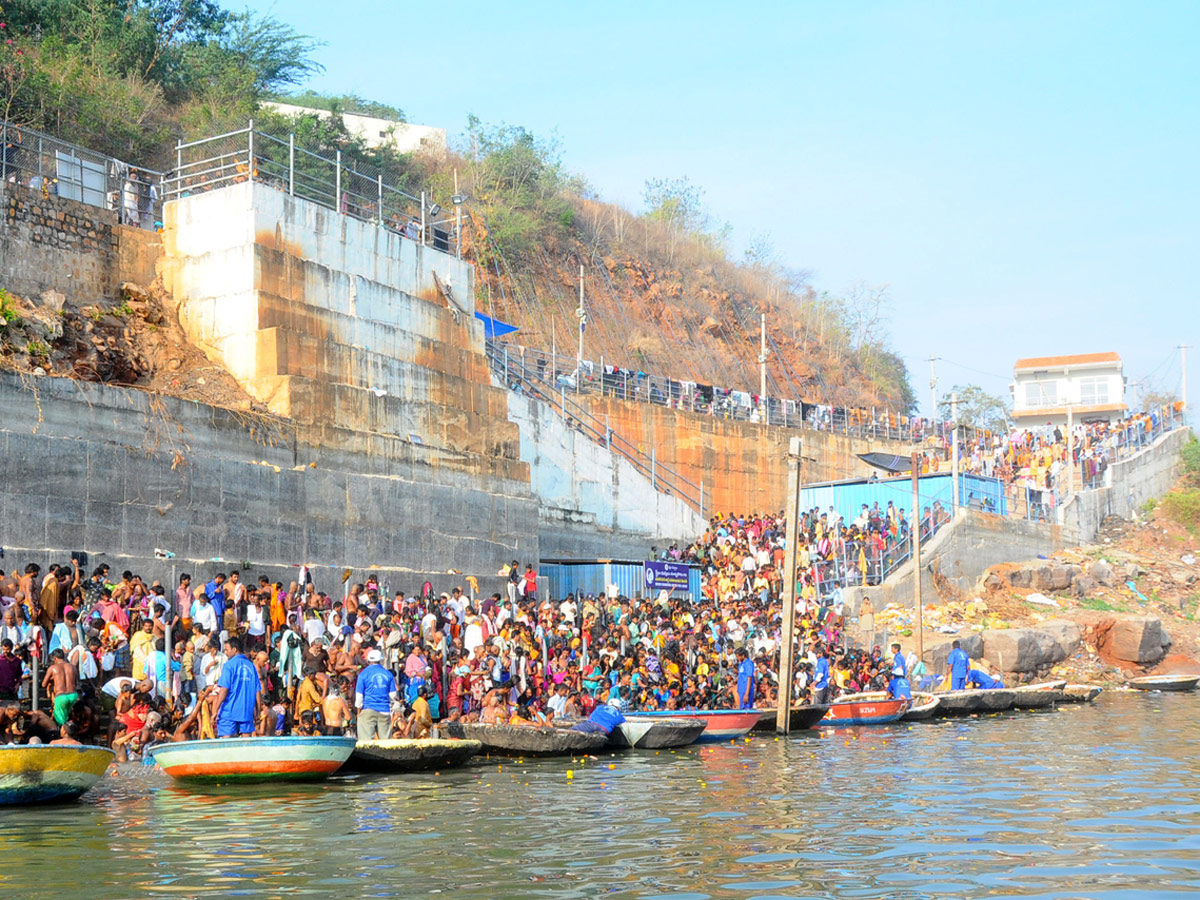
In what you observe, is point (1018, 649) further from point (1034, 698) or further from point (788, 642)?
point (788, 642)

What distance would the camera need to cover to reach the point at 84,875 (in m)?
10.3

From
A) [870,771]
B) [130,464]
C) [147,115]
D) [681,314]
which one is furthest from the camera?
[681,314]

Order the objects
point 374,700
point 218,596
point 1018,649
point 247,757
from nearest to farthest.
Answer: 1. point 247,757
2. point 374,700
3. point 218,596
4. point 1018,649

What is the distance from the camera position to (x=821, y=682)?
1134 inches

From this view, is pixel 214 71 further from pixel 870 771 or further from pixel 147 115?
pixel 870 771

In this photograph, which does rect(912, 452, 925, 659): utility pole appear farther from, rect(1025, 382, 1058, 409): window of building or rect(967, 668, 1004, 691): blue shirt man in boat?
rect(1025, 382, 1058, 409): window of building

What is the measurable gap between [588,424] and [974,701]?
1629 centimetres

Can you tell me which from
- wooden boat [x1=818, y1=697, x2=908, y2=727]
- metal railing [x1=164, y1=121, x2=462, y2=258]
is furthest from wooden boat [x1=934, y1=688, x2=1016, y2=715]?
metal railing [x1=164, y1=121, x2=462, y2=258]

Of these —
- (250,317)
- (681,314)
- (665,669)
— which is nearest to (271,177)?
(250,317)

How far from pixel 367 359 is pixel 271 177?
5617mm

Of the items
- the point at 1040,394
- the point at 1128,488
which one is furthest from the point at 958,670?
the point at 1040,394

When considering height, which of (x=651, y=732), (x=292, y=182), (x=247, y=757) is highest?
(x=292, y=182)

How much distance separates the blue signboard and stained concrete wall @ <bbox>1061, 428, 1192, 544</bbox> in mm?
19897

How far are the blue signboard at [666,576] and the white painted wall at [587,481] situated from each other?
13.4ft
